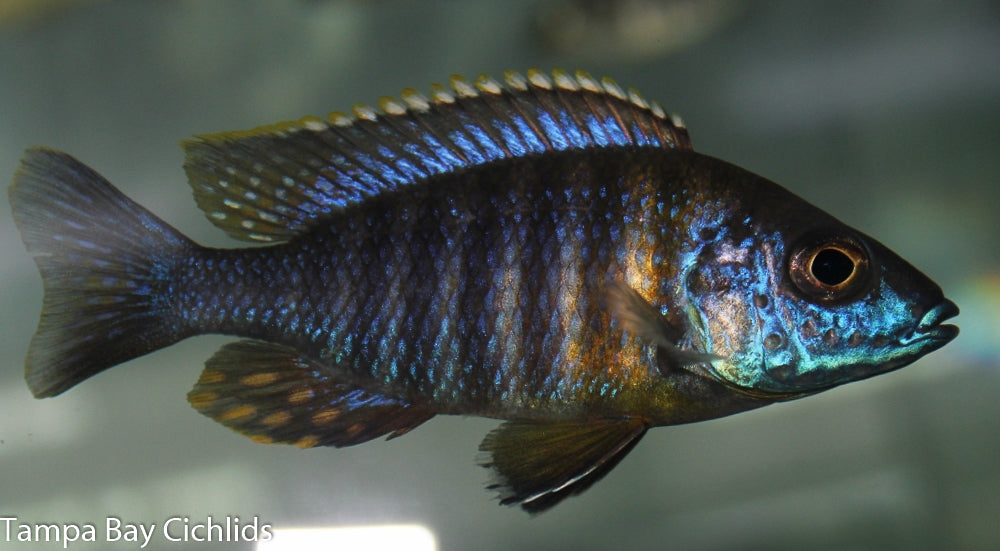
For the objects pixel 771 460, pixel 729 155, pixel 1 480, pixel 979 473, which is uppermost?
pixel 729 155

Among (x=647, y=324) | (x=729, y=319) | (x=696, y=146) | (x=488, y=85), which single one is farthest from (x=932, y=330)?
(x=696, y=146)

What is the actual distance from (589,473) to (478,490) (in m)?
1.07

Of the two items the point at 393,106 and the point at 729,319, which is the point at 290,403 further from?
the point at 729,319

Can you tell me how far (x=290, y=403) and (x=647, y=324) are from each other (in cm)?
61

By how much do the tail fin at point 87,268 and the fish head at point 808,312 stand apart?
2.87 ft

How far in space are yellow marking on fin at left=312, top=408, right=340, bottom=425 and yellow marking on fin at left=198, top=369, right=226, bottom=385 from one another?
0.17 m

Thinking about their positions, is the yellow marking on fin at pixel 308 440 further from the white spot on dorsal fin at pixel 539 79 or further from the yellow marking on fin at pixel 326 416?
the white spot on dorsal fin at pixel 539 79

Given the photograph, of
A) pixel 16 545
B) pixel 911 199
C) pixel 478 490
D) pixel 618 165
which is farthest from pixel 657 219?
pixel 16 545

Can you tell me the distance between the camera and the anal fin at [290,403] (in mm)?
1116

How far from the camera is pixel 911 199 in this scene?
2.30 m

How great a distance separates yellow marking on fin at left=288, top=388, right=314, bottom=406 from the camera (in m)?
1.13

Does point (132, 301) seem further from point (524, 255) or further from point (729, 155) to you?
point (729, 155)

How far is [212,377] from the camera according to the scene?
112cm

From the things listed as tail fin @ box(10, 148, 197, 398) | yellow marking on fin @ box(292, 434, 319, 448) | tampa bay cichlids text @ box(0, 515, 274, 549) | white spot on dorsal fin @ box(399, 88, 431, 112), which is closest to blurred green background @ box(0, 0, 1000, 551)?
tampa bay cichlids text @ box(0, 515, 274, 549)
